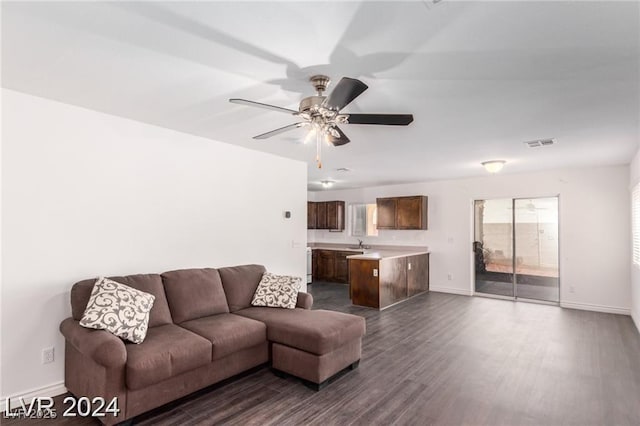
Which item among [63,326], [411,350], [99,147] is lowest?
[411,350]

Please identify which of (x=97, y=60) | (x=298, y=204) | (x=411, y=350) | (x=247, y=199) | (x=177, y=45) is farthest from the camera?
(x=298, y=204)

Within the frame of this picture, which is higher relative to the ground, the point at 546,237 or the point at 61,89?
the point at 61,89

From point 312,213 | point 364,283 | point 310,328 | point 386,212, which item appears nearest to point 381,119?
point 310,328

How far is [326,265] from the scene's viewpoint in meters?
8.48

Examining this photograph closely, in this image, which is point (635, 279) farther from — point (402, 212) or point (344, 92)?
point (344, 92)

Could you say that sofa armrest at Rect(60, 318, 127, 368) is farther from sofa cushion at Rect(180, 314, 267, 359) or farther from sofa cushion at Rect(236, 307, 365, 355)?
sofa cushion at Rect(236, 307, 365, 355)

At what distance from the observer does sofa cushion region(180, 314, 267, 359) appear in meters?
2.79

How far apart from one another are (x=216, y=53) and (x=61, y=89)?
59.4 inches

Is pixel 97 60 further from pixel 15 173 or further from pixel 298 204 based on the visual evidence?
pixel 298 204

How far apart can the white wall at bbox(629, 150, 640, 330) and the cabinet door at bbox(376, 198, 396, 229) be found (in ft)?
13.1

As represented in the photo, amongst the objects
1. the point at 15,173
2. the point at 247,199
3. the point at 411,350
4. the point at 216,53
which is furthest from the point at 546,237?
the point at 15,173

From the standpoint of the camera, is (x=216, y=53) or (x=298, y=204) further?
(x=298, y=204)

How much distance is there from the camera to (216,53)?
2.05 meters

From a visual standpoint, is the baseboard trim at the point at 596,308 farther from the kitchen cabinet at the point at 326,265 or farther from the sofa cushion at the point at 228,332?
the sofa cushion at the point at 228,332
